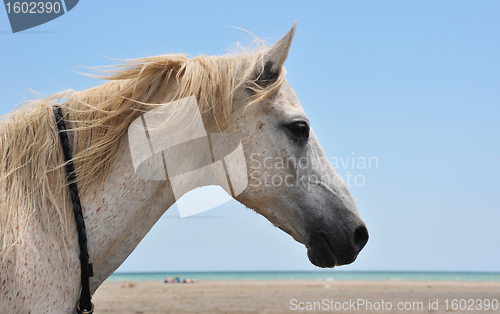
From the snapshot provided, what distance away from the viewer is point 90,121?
159 cm

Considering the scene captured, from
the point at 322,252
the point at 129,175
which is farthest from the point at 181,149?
the point at 322,252

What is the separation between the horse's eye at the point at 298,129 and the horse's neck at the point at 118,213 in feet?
2.18

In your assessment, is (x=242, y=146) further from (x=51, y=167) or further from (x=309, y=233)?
(x=51, y=167)

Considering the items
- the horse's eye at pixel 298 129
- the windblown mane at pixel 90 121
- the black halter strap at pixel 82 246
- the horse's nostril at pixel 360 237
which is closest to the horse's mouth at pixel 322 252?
the horse's nostril at pixel 360 237

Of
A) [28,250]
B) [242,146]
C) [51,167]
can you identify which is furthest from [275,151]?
[28,250]

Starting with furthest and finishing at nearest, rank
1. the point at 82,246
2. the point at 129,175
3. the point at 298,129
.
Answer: the point at 298,129 < the point at 129,175 < the point at 82,246

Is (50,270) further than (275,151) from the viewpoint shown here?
No

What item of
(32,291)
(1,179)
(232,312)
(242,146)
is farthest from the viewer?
(232,312)

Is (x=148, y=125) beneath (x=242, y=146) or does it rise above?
above

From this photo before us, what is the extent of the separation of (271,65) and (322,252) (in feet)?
3.21

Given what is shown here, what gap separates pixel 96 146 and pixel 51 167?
7.5 inches

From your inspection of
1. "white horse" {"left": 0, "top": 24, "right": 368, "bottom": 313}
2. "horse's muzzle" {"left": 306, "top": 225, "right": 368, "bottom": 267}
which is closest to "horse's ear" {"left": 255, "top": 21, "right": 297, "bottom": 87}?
"white horse" {"left": 0, "top": 24, "right": 368, "bottom": 313}

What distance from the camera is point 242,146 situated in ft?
5.89

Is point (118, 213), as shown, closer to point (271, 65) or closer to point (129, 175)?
point (129, 175)
